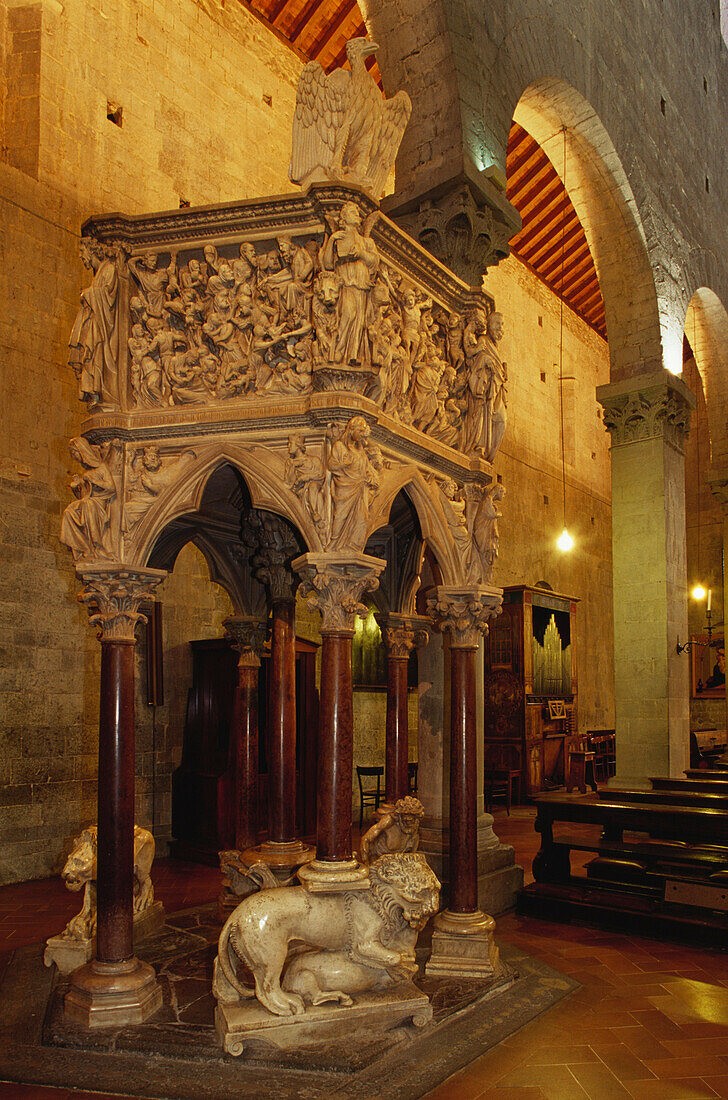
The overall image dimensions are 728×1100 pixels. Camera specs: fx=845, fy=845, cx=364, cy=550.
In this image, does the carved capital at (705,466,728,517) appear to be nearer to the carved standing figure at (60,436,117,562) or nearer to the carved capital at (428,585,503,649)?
the carved capital at (428,585,503,649)

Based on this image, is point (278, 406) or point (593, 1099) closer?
point (593, 1099)

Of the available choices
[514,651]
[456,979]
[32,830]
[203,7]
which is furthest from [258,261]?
[514,651]

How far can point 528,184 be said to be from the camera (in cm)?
1395

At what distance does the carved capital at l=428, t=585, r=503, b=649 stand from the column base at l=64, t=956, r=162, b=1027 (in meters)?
2.29

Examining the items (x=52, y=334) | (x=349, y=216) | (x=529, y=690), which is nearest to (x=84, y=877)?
(x=349, y=216)

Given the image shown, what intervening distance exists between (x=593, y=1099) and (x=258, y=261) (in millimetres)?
3841

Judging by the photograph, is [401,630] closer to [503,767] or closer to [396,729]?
[396,729]

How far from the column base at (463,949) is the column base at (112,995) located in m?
1.36

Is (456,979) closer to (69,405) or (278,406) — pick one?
(278,406)

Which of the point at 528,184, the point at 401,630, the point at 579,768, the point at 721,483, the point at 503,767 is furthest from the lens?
the point at 528,184

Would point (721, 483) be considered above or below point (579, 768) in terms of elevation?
above

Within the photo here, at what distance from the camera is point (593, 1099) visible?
10.4 feet

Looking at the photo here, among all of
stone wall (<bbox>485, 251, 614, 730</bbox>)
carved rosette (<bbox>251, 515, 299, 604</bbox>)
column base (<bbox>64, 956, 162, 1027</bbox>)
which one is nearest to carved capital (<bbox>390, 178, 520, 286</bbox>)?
carved rosette (<bbox>251, 515, 299, 604</bbox>)

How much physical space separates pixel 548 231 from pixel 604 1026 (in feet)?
48.2
